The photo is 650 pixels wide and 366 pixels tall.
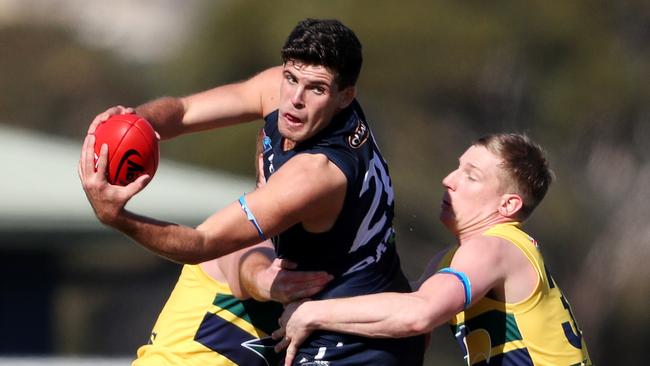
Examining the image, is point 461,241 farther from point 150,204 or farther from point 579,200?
point 579,200

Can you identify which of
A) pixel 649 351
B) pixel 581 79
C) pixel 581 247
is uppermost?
pixel 581 79

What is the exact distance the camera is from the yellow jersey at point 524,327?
5508 mm

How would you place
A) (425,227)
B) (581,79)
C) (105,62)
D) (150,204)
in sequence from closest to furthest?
(150,204), (425,227), (581,79), (105,62)

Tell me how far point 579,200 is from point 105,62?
9.24 m

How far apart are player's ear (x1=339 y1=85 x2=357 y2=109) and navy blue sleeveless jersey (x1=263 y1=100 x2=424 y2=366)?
2.0 inches

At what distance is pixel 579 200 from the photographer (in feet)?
61.1

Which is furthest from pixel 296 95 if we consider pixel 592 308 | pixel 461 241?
pixel 592 308

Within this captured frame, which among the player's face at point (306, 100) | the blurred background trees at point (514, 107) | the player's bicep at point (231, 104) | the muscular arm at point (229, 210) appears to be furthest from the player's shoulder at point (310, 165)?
the blurred background trees at point (514, 107)

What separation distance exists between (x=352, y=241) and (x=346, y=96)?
586 mm

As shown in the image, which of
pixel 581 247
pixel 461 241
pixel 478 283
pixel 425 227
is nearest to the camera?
pixel 478 283

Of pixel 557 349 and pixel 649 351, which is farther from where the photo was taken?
pixel 649 351

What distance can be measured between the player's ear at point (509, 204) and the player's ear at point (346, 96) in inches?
29.7

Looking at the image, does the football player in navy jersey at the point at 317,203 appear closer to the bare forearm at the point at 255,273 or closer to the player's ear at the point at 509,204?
the bare forearm at the point at 255,273

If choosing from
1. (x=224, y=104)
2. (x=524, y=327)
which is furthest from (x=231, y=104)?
(x=524, y=327)
